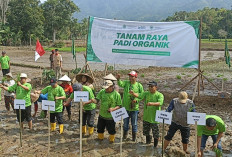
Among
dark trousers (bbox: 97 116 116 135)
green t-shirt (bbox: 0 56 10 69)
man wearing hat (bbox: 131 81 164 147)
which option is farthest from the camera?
green t-shirt (bbox: 0 56 10 69)

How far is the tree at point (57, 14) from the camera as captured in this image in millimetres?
52781

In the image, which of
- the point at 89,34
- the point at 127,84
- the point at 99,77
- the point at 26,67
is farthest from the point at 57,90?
the point at 26,67

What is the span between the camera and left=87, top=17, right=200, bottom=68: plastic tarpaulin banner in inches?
349

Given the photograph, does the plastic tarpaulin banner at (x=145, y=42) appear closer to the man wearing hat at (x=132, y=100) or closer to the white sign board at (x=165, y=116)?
the man wearing hat at (x=132, y=100)

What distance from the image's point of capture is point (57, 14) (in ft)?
176

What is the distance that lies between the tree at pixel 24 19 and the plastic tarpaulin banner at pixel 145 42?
37.3m

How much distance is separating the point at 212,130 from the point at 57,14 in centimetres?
5353

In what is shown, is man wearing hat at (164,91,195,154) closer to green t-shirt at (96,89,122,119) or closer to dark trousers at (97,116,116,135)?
green t-shirt at (96,89,122,119)

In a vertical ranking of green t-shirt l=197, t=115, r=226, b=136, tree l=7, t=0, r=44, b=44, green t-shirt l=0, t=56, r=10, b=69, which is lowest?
green t-shirt l=197, t=115, r=226, b=136

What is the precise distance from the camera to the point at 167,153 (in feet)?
18.1

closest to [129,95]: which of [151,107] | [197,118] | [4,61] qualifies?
[151,107]

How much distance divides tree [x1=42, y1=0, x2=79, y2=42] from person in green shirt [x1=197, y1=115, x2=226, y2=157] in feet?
170

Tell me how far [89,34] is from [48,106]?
5.17 m

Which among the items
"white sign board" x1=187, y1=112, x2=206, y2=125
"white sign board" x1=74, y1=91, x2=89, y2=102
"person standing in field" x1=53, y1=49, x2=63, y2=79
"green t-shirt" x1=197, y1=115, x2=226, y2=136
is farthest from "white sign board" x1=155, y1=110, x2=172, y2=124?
"person standing in field" x1=53, y1=49, x2=63, y2=79
